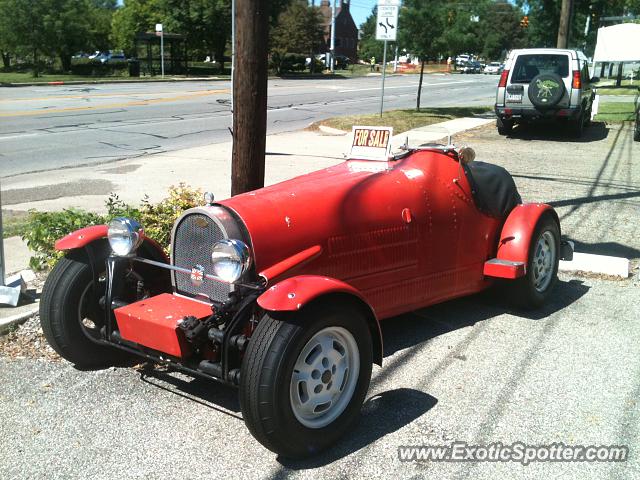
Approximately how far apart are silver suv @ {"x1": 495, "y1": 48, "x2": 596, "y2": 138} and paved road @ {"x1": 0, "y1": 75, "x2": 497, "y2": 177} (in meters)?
5.89

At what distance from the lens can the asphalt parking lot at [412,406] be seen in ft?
10.8

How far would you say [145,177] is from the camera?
10.9m

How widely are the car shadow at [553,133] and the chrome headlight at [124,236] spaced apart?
14406mm

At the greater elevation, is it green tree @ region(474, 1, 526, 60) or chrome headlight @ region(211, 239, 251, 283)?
green tree @ region(474, 1, 526, 60)

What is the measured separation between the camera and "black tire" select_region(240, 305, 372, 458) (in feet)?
10.2

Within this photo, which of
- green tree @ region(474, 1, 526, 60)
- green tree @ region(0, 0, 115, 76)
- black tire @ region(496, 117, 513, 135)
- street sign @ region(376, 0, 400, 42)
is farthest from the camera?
green tree @ region(474, 1, 526, 60)

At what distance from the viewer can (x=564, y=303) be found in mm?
5758

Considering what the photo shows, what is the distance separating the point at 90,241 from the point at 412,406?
216 cm

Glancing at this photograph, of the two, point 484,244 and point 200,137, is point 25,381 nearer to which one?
point 484,244

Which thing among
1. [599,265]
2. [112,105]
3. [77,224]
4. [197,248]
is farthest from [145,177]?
[112,105]

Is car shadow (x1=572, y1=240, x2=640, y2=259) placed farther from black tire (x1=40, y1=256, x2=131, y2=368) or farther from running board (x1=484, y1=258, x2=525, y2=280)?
black tire (x1=40, y1=256, x2=131, y2=368)

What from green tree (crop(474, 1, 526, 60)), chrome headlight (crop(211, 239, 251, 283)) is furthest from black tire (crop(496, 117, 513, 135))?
green tree (crop(474, 1, 526, 60))

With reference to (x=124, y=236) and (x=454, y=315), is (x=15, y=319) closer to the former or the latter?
(x=124, y=236)

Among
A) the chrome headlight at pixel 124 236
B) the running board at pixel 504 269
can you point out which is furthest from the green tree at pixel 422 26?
the chrome headlight at pixel 124 236
